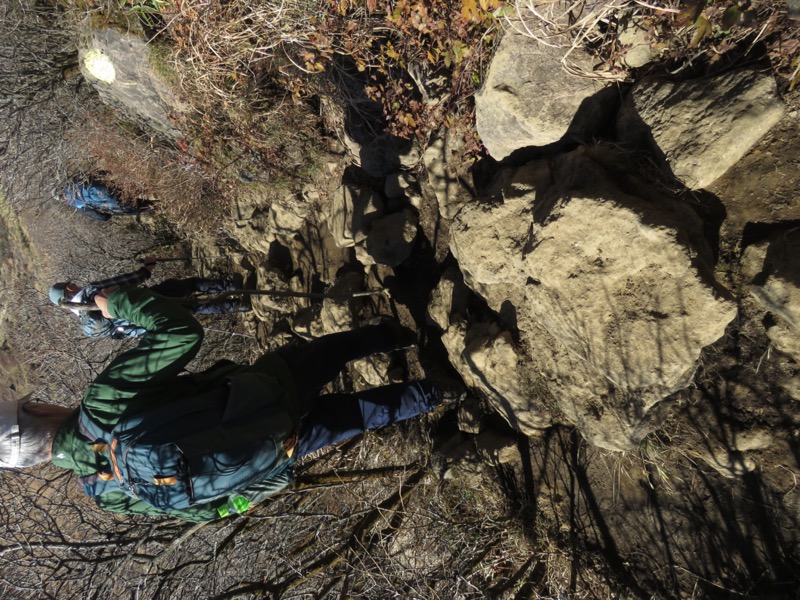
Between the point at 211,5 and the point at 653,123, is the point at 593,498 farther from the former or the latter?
the point at 211,5

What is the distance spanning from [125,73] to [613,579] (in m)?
5.87

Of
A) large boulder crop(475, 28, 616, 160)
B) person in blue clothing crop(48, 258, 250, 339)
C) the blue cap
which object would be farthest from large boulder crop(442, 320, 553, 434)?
the blue cap

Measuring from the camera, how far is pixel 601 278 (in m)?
2.15

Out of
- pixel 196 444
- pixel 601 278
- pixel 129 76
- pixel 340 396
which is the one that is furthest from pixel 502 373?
pixel 129 76

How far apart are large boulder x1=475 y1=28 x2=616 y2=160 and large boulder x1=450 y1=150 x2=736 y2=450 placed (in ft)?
0.60

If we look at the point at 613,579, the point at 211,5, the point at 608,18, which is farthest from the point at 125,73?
the point at 613,579

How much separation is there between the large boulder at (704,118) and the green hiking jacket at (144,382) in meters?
2.25

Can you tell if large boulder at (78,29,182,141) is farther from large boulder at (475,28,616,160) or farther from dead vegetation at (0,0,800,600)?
large boulder at (475,28,616,160)

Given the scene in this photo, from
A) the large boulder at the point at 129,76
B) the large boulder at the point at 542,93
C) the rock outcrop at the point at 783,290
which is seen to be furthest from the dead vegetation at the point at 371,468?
the rock outcrop at the point at 783,290

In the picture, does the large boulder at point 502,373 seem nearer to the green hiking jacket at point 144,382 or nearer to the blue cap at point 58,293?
the green hiking jacket at point 144,382

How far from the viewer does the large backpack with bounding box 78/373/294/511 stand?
6.55ft

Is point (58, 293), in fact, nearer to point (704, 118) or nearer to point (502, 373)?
point (502, 373)

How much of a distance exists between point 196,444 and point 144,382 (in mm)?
447

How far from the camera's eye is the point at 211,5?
336cm
